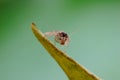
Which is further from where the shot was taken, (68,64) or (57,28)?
(57,28)

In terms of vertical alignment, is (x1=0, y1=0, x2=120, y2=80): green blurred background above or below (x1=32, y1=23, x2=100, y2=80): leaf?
above

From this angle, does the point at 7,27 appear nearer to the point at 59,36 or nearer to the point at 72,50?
the point at 72,50

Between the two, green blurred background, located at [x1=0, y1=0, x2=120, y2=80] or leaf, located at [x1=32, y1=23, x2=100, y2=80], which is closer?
leaf, located at [x1=32, y1=23, x2=100, y2=80]

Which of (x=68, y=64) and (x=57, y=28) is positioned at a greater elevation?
(x=57, y=28)

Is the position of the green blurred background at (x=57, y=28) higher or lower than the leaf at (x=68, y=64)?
higher

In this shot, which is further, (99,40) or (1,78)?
(99,40)

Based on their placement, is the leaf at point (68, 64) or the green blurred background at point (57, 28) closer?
the leaf at point (68, 64)

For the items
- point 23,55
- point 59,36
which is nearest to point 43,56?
point 23,55

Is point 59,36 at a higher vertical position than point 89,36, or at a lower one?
lower
